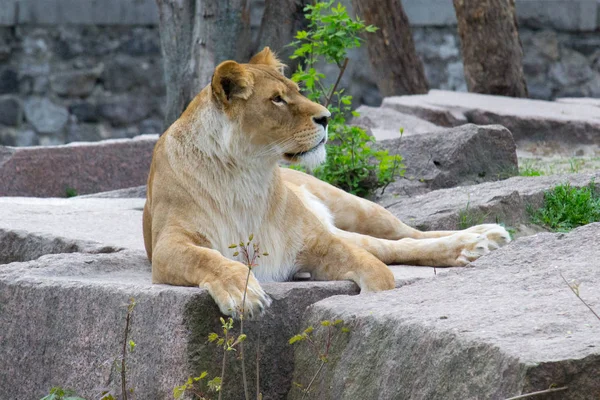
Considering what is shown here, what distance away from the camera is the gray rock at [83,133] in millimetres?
12289

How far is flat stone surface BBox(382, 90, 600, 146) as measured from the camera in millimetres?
9023

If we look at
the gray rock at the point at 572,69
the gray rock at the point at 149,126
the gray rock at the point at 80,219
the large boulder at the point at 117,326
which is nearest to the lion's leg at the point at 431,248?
the large boulder at the point at 117,326

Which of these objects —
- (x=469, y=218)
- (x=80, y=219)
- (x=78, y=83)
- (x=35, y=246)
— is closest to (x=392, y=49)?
(x=78, y=83)

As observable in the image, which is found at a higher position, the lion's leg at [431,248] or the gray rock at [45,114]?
the lion's leg at [431,248]

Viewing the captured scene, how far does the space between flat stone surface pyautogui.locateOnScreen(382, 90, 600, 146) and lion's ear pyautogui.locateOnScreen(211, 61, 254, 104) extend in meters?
5.58

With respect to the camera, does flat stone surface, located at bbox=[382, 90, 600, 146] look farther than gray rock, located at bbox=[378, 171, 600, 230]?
Yes

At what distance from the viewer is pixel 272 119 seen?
388 centimetres

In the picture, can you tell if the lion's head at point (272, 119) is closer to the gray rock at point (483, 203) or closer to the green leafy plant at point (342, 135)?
the gray rock at point (483, 203)

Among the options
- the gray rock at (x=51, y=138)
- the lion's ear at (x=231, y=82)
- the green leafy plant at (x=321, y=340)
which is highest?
the lion's ear at (x=231, y=82)

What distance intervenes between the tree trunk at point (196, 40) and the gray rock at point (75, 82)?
4.91m

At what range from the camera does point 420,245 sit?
4379 millimetres

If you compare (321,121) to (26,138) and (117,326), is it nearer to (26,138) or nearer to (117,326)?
(117,326)

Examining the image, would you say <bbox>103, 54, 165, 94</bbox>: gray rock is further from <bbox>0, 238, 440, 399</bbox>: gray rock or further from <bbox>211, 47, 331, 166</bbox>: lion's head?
<bbox>211, 47, 331, 166</bbox>: lion's head

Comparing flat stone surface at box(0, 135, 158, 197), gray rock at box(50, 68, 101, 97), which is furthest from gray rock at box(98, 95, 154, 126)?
flat stone surface at box(0, 135, 158, 197)
